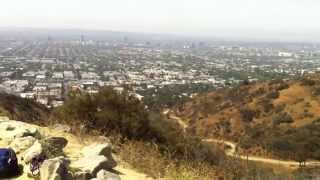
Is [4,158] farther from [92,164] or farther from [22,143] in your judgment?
[22,143]

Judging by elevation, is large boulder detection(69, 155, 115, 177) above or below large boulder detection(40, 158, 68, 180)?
below

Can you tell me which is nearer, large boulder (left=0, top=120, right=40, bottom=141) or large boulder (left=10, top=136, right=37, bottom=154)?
large boulder (left=10, top=136, right=37, bottom=154)

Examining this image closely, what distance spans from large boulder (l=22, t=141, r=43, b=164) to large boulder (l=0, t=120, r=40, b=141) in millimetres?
969

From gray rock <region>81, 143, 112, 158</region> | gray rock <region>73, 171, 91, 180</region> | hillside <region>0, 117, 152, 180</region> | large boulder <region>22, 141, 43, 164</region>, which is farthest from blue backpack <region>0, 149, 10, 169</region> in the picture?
gray rock <region>81, 143, 112, 158</region>

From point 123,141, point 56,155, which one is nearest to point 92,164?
point 56,155

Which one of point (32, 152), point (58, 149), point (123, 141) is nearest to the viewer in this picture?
point (32, 152)

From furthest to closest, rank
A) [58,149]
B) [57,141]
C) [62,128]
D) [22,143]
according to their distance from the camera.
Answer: [62,128]
[57,141]
[22,143]
[58,149]

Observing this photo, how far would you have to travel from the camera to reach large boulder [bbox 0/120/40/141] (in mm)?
8398

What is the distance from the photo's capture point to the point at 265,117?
131 feet

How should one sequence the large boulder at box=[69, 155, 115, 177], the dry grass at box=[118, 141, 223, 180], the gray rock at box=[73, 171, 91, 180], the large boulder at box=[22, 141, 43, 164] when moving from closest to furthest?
the gray rock at box=[73, 171, 91, 180]
the large boulder at box=[69, 155, 115, 177]
the large boulder at box=[22, 141, 43, 164]
the dry grass at box=[118, 141, 223, 180]

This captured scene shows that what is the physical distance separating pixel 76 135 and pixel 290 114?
100 feet

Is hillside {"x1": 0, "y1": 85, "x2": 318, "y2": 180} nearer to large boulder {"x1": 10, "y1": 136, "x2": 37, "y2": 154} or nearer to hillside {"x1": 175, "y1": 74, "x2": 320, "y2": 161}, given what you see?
large boulder {"x1": 10, "y1": 136, "x2": 37, "y2": 154}

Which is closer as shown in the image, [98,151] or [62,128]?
[98,151]

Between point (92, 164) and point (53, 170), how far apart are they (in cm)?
67
